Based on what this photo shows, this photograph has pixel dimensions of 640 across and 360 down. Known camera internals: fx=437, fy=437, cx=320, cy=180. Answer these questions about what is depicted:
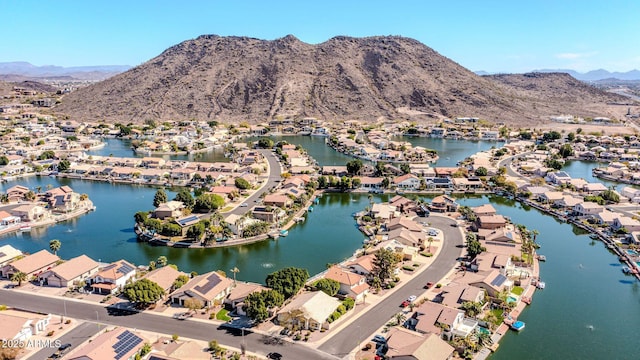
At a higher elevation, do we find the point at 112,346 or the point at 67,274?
the point at 67,274

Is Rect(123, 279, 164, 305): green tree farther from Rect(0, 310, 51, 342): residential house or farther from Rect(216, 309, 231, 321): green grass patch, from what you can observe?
Rect(0, 310, 51, 342): residential house

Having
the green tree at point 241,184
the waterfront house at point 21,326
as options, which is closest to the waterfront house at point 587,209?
the green tree at point 241,184

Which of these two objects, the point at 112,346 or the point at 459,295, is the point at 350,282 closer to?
the point at 459,295

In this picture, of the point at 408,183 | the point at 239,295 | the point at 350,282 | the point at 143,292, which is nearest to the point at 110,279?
the point at 143,292

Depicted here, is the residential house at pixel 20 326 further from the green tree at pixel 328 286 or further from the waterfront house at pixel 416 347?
the waterfront house at pixel 416 347

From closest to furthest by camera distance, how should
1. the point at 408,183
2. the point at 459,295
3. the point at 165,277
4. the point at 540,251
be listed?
1. the point at 459,295
2. the point at 165,277
3. the point at 540,251
4. the point at 408,183
